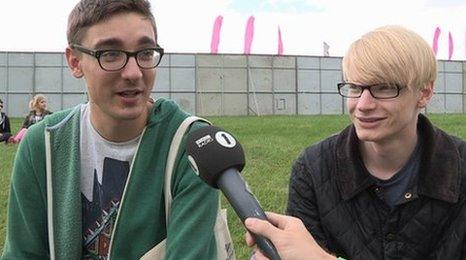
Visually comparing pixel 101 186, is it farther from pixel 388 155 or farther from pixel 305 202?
pixel 388 155

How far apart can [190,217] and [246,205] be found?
1.08m

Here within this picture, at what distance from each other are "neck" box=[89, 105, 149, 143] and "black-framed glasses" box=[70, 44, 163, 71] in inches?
9.6

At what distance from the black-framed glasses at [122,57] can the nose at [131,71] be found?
15 millimetres

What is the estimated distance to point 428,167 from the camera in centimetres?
309

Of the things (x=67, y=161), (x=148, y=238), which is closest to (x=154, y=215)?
(x=148, y=238)

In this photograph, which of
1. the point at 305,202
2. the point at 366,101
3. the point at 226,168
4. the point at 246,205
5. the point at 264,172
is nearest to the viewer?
the point at 246,205

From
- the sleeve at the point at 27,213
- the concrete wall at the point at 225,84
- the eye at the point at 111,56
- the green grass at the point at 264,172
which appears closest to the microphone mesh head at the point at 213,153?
the eye at the point at 111,56

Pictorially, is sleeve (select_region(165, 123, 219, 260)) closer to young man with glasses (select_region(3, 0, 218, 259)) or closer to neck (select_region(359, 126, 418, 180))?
young man with glasses (select_region(3, 0, 218, 259))

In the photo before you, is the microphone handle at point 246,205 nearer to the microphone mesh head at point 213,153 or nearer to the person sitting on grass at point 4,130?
the microphone mesh head at point 213,153

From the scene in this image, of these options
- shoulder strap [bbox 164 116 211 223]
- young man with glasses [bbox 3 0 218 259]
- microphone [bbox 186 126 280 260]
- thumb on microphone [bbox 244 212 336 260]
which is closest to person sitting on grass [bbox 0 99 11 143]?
young man with glasses [bbox 3 0 218 259]

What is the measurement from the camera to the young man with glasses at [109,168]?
2734 millimetres

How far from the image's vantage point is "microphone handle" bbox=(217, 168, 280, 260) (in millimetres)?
1647

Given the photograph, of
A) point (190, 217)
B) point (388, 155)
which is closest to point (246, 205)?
point (190, 217)

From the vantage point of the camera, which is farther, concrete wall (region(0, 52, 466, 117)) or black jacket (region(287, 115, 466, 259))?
concrete wall (region(0, 52, 466, 117))
